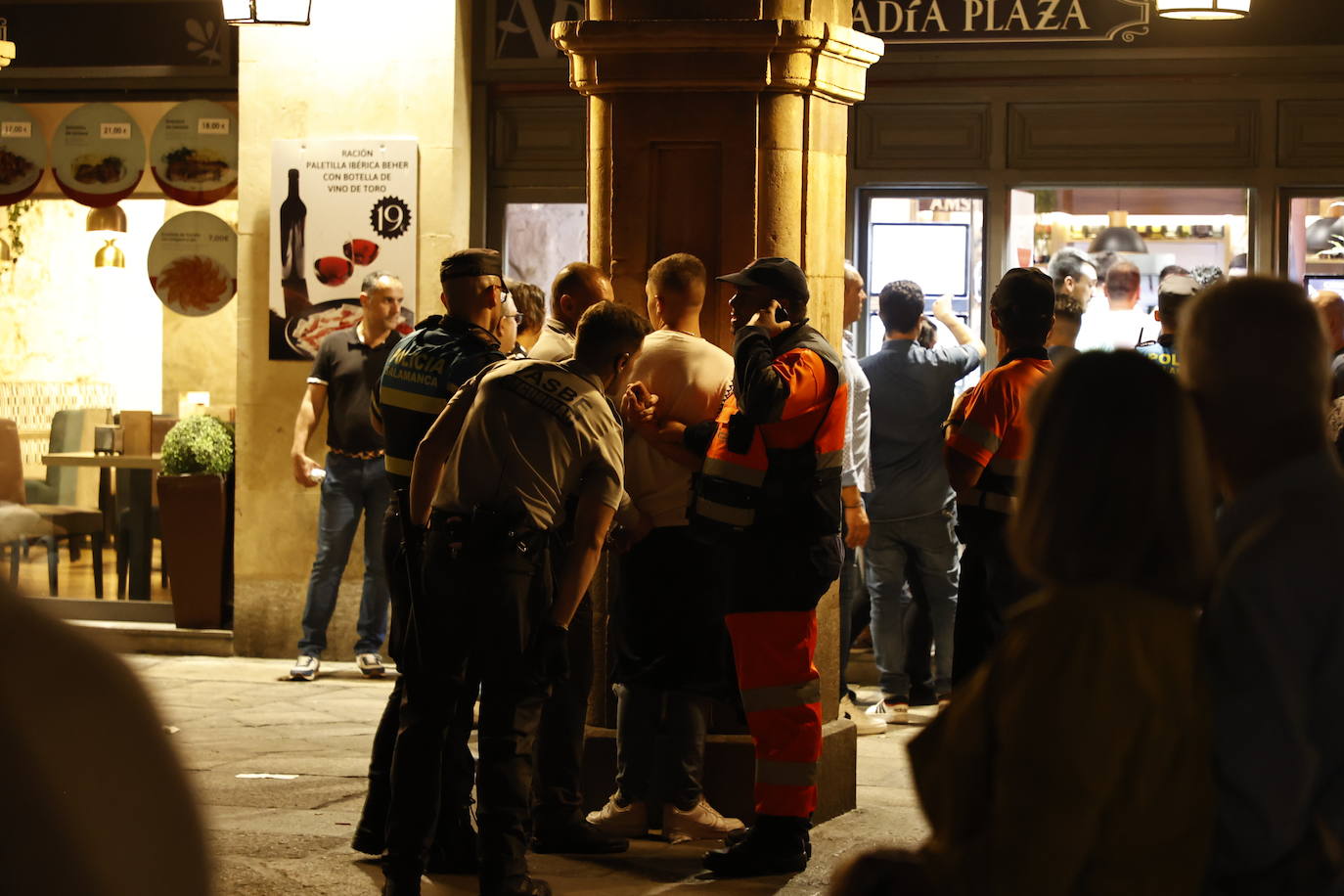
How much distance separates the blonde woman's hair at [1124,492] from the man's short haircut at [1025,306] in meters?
3.65

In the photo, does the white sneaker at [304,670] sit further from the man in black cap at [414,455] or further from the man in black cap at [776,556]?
the man in black cap at [776,556]

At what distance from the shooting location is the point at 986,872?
2.07 meters

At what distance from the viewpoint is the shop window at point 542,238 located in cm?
1003

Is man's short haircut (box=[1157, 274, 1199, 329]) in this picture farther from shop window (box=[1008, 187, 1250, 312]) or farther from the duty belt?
the duty belt

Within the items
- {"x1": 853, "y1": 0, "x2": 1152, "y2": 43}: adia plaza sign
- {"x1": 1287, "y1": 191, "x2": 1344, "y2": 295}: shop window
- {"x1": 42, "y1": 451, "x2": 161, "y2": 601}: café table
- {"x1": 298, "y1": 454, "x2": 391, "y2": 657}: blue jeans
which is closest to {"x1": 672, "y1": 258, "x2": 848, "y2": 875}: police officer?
{"x1": 298, "y1": 454, "x2": 391, "y2": 657}: blue jeans

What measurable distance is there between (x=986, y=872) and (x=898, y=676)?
641 cm

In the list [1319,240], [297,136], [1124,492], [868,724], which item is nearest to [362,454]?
[297,136]

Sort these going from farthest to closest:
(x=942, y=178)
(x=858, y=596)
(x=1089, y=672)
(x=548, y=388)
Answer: (x=942, y=178), (x=858, y=596), (x=548, y=388), (x=1089, y=672)

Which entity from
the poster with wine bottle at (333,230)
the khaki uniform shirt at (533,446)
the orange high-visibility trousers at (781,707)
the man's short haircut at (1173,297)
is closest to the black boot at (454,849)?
the orange high-visibility trousers at (781,707)

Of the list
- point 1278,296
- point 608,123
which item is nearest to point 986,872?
point 1278,296

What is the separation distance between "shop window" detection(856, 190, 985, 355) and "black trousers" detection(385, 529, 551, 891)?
17.0 ft

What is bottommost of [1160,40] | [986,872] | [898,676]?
[898,676]

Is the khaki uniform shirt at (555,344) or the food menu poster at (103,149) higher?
the food menu poster at (103,149)

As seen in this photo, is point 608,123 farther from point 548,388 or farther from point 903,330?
point 903,330
